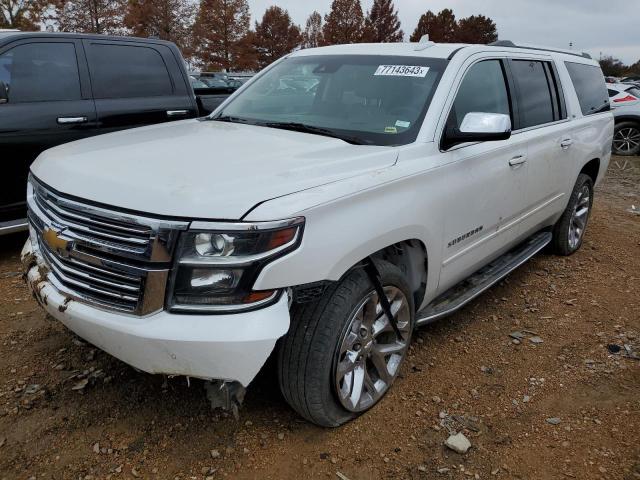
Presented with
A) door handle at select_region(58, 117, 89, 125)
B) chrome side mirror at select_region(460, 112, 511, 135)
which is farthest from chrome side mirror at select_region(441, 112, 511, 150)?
door handle at select_region(58, 117, 89, 125)

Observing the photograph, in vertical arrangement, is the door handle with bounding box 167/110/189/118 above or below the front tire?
above

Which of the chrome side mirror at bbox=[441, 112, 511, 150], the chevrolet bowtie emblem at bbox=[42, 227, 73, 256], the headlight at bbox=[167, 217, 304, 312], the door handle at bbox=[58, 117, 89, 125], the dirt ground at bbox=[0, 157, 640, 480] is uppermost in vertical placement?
the chrome side mirror at bbox=[441, 112, 511, 150]

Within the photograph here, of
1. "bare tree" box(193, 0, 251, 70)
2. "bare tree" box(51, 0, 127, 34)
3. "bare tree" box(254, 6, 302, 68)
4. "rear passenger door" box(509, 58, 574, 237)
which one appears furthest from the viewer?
"bare tree" box(254, 6, 302, 68)

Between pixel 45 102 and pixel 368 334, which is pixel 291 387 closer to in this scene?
pixel 368 334

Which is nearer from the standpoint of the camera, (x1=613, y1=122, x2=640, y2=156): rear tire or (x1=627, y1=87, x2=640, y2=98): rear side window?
(x1=613, y1=122, x2=640, y2=156): rear tire

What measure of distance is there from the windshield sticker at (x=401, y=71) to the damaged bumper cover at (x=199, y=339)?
1.74 m

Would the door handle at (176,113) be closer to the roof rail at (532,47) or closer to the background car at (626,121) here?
the roof rail at (532,47)

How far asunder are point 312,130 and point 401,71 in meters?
0.67

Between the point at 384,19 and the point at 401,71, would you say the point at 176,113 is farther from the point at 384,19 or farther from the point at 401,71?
the point at 384,19

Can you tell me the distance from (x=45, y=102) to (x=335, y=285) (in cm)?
358

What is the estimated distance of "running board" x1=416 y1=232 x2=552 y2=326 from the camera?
10.2 ft

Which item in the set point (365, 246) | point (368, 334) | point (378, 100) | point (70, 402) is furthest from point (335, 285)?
point (70, 402)

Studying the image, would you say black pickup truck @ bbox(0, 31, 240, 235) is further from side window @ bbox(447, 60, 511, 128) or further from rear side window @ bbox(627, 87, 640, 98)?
rear side window @ bbox(627, 87, 640, 98)

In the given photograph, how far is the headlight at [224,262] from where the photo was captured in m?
1.97
